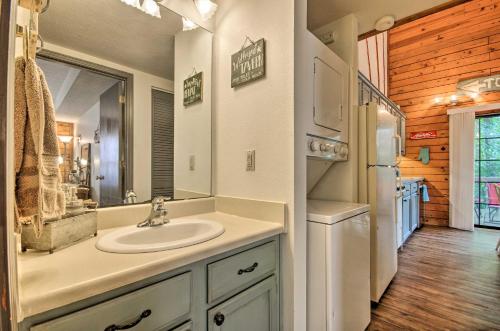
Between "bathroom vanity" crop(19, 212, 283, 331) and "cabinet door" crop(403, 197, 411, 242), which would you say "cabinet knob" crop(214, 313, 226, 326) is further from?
"cabinet door" crop(403, 197, 411, 242)

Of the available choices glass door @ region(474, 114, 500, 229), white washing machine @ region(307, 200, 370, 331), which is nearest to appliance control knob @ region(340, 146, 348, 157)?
white washing machine @ region(307, 200, 370, 331)

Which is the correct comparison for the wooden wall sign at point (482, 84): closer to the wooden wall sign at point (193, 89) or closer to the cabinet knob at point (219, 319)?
the wooden wall sign at point (193, 89)

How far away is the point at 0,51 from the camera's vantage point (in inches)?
13.0

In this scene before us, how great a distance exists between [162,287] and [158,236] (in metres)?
0.45

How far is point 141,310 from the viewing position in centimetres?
69

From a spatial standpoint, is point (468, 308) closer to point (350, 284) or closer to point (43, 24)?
point (350, 284)

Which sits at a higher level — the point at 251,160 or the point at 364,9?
the point at 364,9

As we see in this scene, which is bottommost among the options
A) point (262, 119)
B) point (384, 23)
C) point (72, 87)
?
point (262, 119)

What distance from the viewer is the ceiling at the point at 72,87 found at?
103 cm

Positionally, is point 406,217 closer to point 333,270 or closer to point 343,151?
point 343,151

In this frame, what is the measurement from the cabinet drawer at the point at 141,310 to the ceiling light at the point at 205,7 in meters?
1.57

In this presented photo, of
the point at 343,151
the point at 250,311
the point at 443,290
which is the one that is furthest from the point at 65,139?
the point at 443,290

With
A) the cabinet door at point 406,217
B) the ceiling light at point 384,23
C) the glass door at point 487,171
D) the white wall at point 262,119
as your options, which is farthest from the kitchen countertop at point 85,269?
the glass door at point 487,171

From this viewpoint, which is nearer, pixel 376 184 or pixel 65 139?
pixel 65 139
